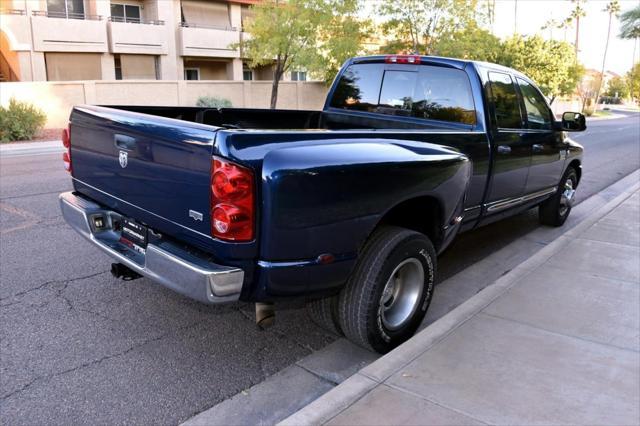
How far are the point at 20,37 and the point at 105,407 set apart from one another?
27.5 m

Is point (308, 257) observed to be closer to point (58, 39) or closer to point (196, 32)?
point (58, 39)

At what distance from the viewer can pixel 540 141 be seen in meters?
5.91

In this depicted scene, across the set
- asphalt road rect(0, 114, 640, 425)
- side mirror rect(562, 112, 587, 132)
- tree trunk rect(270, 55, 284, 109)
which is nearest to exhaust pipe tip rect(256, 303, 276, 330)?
asphalt road rect(0, 114, 640, 425)

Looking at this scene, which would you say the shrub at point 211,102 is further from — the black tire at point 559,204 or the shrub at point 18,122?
the black tire at point 559,204

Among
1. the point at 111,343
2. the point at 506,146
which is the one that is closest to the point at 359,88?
the point at 506,146

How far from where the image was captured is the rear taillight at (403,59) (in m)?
5.20

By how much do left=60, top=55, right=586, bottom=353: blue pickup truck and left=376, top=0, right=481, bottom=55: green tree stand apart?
2473 cm

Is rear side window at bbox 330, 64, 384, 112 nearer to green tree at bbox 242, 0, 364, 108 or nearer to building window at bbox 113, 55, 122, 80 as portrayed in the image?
green tree at bbox 242, 0, 364, 108

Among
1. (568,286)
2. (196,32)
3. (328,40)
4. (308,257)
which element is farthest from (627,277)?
(196,32)

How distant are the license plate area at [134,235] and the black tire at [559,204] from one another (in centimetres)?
526

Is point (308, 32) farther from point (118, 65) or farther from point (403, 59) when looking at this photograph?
point (403, 59)

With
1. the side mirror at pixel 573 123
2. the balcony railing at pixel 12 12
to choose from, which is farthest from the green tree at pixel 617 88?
the side mirror at pixel 573 123

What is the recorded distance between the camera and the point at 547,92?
39.1 m

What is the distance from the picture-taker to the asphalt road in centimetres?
314
